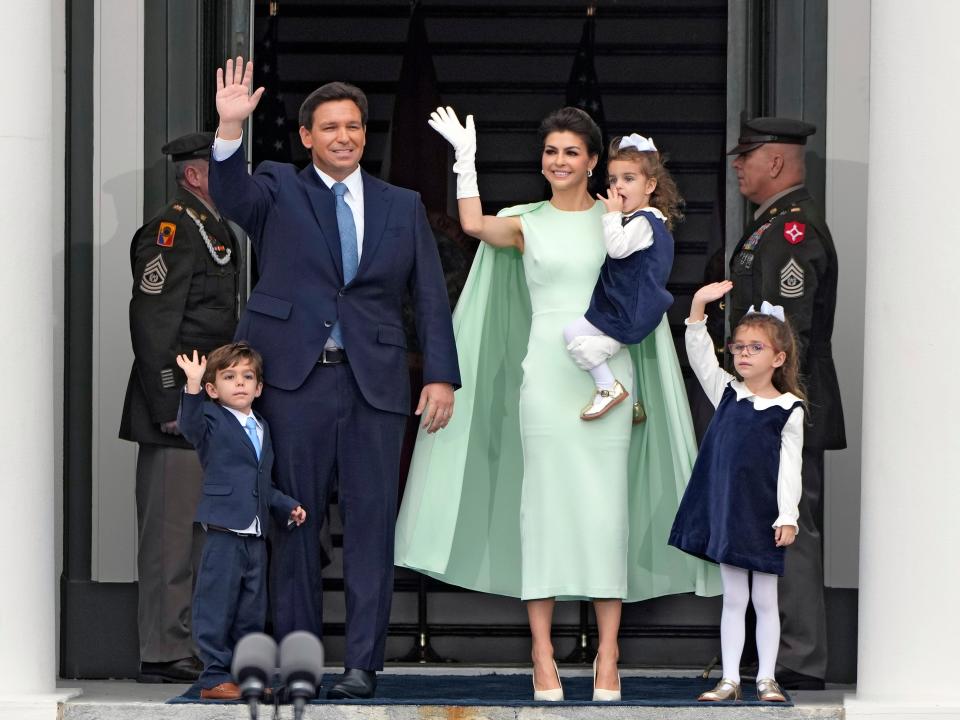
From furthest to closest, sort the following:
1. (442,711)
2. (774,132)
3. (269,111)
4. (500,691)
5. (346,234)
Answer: (269,111) < (774,132) < (500,691) < (346,234) < (442,711)

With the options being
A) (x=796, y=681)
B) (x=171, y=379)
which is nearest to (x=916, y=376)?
(x=796, y=681)

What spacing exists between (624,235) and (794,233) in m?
1.07

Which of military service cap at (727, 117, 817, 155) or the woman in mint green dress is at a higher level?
military service cap at (727, 117, 817, 155)

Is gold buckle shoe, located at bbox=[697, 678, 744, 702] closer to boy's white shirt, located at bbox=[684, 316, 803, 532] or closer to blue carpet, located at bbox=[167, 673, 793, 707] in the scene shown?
blue carpet, located at bbox=[167, 673, 793, 707]

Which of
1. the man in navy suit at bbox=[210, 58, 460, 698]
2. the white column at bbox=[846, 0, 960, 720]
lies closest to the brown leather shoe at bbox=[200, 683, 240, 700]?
the man in navy suit at bbox=[210, 58, 460, 698]

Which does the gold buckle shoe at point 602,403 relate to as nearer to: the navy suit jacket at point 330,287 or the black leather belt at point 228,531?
the navy suit jacket at point 330,287

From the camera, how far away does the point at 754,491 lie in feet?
23.6

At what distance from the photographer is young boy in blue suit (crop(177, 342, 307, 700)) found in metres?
7.02

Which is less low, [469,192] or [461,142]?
[461,142]

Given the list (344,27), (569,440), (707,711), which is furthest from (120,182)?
(707,711)

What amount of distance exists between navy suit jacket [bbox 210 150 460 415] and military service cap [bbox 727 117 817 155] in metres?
1.65

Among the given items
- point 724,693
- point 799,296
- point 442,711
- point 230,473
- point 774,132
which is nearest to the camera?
point 442,711

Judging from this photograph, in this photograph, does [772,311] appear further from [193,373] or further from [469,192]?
[193,373]

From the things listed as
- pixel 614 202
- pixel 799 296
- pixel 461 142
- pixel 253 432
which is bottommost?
pixel 253 432
